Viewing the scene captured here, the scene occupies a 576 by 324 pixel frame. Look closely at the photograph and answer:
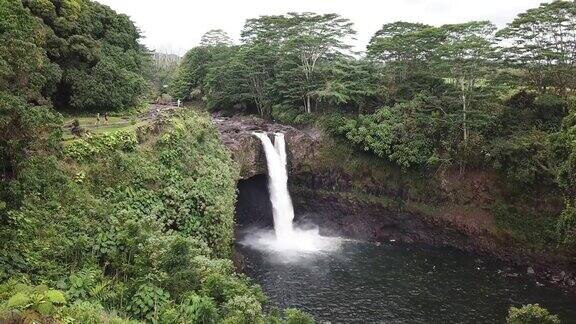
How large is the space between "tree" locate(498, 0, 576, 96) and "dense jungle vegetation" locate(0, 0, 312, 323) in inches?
841

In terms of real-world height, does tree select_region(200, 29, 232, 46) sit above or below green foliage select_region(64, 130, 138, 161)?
above

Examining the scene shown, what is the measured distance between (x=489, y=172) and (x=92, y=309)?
1111 inches

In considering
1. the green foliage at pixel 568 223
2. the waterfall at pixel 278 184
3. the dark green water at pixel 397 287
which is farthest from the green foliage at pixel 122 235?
the green foliage at pixel 568 223

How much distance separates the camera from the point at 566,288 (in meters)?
25.5

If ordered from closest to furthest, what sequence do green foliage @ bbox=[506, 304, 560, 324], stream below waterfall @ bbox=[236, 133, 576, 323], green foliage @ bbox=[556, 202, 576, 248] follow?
1. green foliage @ bbox=[506, 304, 560, 324]
2. green foliage @ bbox=[556, 202, 576, 248]
3. stream below waterfall @ bbox=[236, 133, 576, 323]

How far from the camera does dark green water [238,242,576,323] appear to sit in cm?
2244

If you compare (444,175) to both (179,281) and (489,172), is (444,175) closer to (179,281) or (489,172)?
(489,172)

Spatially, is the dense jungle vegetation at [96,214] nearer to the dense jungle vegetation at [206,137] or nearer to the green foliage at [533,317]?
the dense jungle vegetation at [206,137]

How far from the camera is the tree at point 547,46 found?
28047 millimetres

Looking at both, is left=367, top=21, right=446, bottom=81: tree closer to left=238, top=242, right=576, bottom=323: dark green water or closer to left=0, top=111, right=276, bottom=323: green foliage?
left=238, top=242, right=576, bottom=323: dark green water

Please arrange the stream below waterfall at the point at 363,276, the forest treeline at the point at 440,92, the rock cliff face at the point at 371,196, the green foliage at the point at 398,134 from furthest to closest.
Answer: the green foliage at the point at 398,134 < the rock cliff face at the point at 371,196 < the forest treeline at the point at 440,92 < the stream below waterfall at the point at 363,276

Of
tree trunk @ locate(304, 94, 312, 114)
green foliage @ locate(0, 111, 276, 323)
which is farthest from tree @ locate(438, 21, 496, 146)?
green foliage @ locate(0, 111, 276, 323)

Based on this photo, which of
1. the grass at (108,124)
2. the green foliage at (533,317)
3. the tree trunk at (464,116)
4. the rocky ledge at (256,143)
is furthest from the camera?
the rocky ledge at (256,143)

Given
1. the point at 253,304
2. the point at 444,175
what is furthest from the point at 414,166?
the point at 253,304
